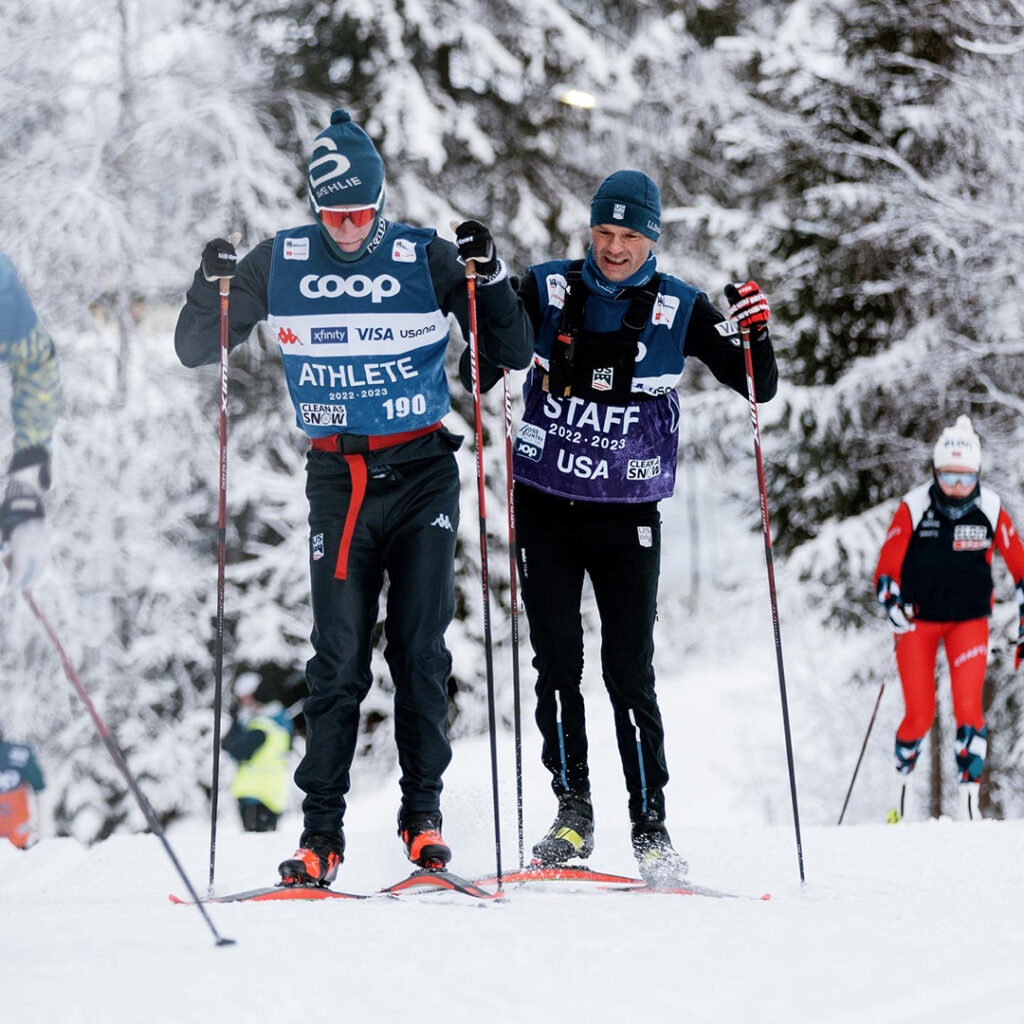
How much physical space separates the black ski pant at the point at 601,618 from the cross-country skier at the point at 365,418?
355mm

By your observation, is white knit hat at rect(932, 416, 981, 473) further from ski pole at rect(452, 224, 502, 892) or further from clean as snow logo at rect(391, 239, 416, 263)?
clean as snow logo at rect(391, 239, 416, 263)

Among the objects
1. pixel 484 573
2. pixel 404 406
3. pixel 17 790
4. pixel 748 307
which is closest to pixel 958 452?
pixel 748 307

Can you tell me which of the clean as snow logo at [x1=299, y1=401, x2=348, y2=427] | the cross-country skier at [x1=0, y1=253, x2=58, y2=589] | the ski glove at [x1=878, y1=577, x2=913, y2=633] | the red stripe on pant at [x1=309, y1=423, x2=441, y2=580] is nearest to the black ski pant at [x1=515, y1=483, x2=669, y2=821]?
the red stripe on pant at [x1=309, y1=423, x2=441, y2=580]

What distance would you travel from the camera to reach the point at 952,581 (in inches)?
302

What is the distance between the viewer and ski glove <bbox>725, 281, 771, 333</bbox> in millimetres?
4449

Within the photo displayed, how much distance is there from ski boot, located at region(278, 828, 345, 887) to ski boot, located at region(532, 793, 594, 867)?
0.63 m

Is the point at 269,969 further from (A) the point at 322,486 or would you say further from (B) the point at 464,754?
(B) the point at 464,754

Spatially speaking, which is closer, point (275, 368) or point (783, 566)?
point (783, 566)

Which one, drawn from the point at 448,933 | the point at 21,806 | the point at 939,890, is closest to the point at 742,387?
the point at 939,890

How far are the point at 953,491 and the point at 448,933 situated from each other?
17.1 ft

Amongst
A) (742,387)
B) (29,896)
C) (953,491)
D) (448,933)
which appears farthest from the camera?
(953,491)

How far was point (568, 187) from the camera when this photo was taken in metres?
16.9

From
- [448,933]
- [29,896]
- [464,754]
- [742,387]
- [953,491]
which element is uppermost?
[742,387]

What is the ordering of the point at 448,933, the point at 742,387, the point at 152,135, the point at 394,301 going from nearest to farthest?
the point at 448,933 < the point at 394,301 < the point at 742,387 < the point at 152,135
